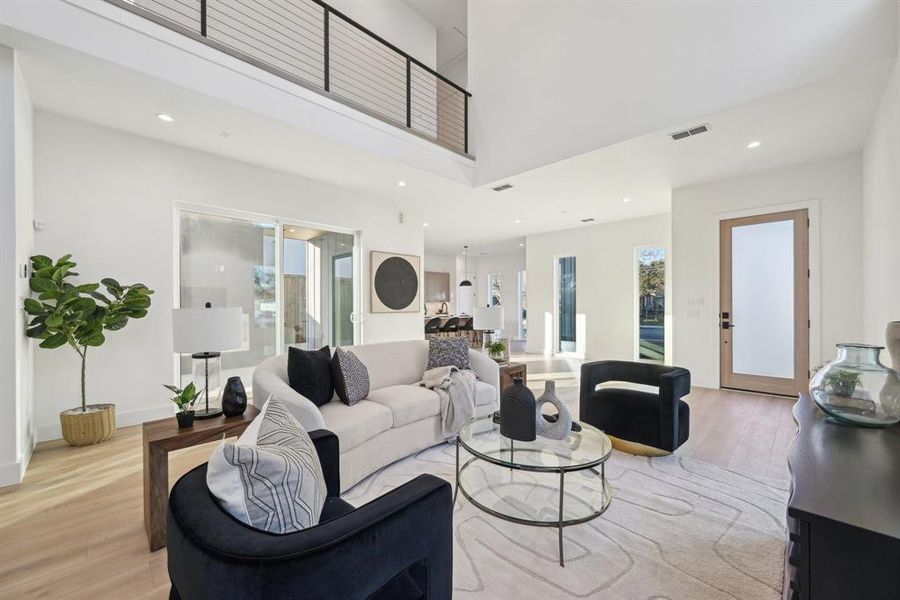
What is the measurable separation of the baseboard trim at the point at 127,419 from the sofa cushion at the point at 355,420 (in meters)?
2.26

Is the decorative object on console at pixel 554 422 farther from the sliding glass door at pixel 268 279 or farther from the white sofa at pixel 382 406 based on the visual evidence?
the sliding glass door at pixel 268 279

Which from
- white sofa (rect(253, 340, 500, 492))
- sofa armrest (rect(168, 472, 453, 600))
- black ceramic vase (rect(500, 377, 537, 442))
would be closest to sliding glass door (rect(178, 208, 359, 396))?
white sofa (rect(253, 340, 500, 492))

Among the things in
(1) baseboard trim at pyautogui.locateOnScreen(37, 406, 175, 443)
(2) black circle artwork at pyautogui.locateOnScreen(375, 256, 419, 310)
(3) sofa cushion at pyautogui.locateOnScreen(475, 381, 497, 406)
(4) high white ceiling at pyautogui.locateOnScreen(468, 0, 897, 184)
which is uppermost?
(4) high white ceiling at pyautogui.locateOnScreen(468, 0, 897, 184)

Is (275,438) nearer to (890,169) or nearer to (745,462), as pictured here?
(745,462)

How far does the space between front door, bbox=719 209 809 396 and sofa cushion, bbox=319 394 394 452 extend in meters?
4.79

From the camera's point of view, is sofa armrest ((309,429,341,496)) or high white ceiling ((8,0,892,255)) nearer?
sofa armrest ((309,429,341,496))

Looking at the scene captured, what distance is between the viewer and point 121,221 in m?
3.66

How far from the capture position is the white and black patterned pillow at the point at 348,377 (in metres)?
2.78

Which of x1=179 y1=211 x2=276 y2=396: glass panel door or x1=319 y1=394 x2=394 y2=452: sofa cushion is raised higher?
x1=179 y1=211 x2=276 y2=396: glass panel door

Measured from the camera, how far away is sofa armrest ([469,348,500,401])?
3.64 metres

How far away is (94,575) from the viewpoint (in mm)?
1725

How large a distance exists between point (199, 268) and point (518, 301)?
921 cm

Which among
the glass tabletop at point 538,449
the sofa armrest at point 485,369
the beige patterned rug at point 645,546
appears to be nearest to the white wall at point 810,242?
the beige patterned rug at point 645,546

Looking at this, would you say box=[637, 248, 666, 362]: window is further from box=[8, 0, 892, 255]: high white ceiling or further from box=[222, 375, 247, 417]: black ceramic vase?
box=[222, 375, 247, 417]: black ceramic vase
